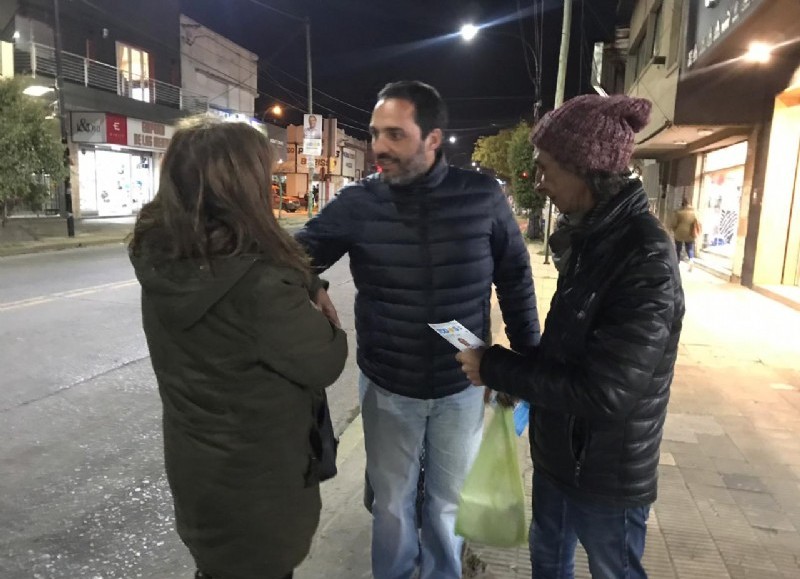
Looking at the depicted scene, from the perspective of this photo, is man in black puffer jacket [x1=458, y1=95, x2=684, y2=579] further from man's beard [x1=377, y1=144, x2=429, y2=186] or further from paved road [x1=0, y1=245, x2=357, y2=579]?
paved road [x1=0, y1=245, x2=357, y2=579]

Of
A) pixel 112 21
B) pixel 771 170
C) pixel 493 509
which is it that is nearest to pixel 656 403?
pixel 493 509

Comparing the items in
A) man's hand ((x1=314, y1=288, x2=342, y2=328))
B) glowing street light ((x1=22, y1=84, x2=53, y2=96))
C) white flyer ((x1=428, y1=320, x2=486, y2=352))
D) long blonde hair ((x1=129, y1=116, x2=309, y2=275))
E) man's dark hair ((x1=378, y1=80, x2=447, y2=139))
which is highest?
glowing street light ((x1=22, y1=84, x2=53, y2=96))

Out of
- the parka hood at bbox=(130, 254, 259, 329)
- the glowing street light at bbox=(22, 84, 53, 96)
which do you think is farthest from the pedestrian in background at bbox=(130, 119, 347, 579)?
the glowing street light at bbox=(22, 84, 53, 96)

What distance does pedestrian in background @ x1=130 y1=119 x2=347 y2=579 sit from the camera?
62.7 inches

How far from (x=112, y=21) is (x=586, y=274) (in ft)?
102

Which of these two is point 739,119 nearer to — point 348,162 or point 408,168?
point 408,168

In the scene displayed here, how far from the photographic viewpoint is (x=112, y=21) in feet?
89.6

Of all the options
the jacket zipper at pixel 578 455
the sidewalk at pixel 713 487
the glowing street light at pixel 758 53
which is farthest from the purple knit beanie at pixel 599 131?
the glowing street light at pixel 758 53

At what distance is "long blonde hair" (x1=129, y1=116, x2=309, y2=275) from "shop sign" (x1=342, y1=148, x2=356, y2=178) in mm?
55719

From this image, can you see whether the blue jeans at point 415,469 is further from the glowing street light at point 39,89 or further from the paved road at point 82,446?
the glowing street light at point 39,89

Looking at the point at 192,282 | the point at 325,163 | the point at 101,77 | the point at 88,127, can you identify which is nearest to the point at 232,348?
the point at 192,282

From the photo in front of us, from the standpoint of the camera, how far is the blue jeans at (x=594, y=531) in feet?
6.06

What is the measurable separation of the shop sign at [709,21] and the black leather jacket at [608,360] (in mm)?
6916

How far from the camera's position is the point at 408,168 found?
228 centimetres
